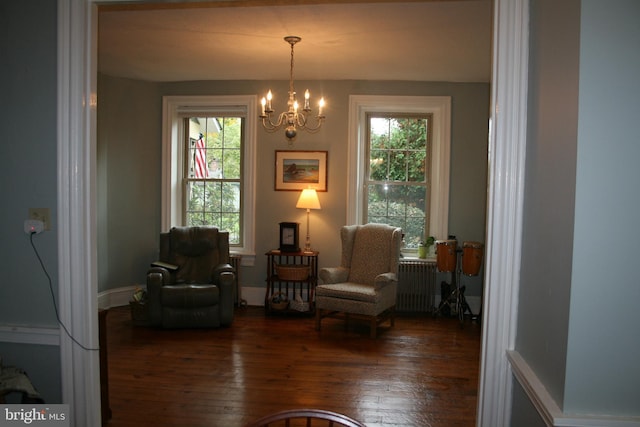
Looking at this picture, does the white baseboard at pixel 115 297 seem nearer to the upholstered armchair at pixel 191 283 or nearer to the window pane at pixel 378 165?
the upholstered armchair at pixel 191 283

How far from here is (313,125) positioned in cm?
554

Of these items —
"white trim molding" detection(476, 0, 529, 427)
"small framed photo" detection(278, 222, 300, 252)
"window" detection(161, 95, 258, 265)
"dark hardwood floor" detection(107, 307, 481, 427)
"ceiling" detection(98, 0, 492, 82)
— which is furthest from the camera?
"window" detection(161, 95, 258, 265)

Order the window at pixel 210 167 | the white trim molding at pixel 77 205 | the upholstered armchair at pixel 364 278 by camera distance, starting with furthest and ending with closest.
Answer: the window at pixel 210 167, the upholstered armchair at pixel 364 278, the white trim molding at pixel 77 205

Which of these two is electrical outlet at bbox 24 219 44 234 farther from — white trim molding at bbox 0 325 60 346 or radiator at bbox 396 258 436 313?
radiator at bbox 396 258 436 313

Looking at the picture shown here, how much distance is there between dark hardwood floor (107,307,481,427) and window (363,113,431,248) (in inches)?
50.9

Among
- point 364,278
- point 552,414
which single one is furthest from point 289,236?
point 552,414

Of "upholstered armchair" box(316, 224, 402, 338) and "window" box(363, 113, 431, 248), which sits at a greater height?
"window" box(363, 113, 431, 248)

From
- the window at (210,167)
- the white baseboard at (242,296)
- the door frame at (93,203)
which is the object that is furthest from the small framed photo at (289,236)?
the door frame at (93,203)

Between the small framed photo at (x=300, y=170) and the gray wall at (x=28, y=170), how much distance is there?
3.71 metres

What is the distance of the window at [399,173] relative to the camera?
18.5 ft

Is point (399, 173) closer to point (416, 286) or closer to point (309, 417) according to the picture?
point (416, 286)

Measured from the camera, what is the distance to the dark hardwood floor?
2.98m

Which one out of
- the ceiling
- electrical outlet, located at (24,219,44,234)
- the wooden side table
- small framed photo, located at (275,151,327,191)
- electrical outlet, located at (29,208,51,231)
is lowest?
the wooden side table
